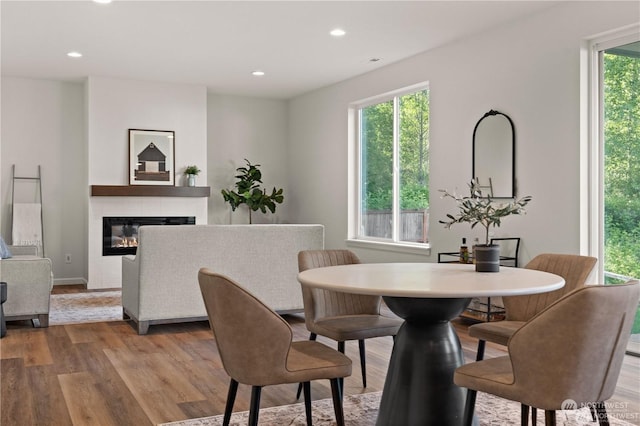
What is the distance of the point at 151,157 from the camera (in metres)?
8.09

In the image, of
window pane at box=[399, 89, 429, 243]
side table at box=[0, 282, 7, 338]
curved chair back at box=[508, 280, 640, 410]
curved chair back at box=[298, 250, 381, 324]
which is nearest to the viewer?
curved chair back at box=[508, 280, 640, 410]

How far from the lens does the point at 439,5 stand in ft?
16.0

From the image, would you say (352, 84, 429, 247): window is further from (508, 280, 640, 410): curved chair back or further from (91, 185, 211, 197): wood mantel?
(508, 280, 640, 410): curved chair back

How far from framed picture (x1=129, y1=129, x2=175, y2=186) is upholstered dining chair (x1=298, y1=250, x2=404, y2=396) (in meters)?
5.18

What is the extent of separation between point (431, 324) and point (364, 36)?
3763mm

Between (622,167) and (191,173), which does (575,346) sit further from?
(191,173)

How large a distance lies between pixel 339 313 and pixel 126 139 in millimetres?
5431

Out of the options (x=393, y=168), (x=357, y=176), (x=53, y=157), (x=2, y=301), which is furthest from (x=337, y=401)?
(x=53, y=157)

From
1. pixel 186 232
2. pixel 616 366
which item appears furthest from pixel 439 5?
pixel 616 366

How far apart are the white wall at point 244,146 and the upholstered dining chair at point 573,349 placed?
23.8 feet

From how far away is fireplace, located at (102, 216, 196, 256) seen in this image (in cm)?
788

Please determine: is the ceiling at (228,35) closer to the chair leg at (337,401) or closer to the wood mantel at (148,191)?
the wood mantel at (148,191)

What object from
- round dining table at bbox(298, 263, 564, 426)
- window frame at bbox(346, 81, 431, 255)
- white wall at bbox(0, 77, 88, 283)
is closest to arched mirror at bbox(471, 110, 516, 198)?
window frame at bbox(346, 81, 431, 255)

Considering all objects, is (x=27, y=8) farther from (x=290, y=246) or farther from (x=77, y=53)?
(x=290, y=246)
